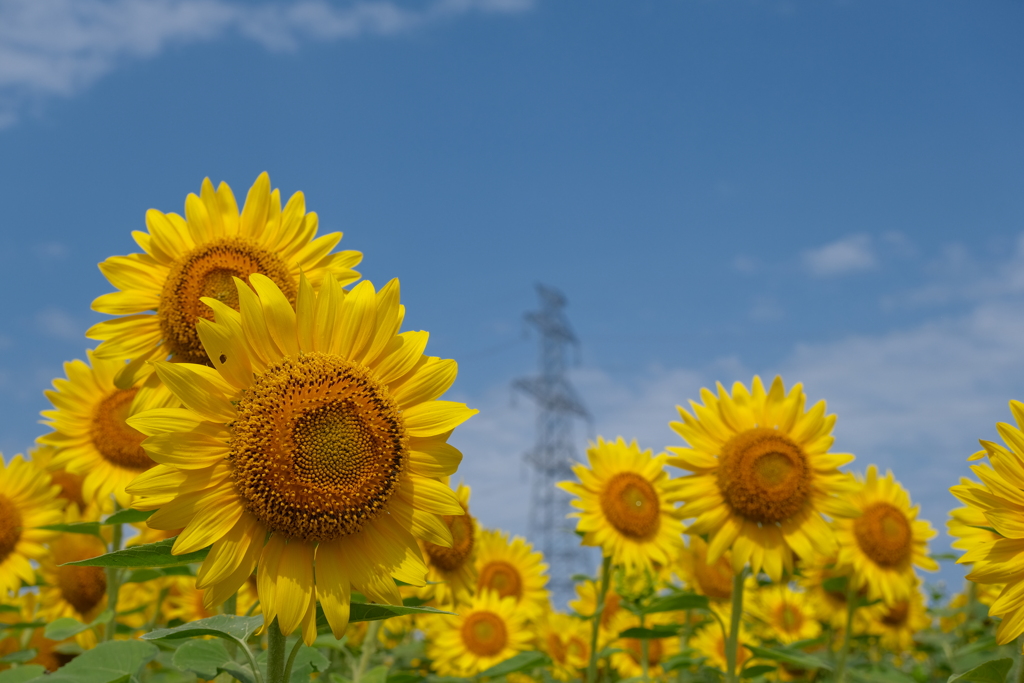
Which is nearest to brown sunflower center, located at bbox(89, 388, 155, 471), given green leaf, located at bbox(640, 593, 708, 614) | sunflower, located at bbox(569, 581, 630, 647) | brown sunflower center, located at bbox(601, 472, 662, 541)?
green leaf, located at bbox(640, 593, 708, 614)

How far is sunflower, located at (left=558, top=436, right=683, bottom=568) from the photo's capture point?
586 centimetres

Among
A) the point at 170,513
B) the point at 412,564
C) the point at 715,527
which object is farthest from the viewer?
the point at 715,527

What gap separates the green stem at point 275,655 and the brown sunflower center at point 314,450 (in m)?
0.29

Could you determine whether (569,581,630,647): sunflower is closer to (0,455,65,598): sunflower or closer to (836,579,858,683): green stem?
(836,579,858,683): green stem

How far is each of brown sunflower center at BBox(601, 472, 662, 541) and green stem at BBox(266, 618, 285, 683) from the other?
3.71 metres

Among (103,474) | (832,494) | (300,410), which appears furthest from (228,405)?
(832,494)

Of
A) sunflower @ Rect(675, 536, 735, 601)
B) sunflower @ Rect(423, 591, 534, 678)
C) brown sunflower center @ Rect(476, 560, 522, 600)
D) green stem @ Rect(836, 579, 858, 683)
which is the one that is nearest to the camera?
green stem @ Rect(836, 579, 858, 683)

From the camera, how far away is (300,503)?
2426 mm

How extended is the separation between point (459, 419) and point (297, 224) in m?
1.45

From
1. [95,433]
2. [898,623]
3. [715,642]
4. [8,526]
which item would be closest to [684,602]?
[715,642]

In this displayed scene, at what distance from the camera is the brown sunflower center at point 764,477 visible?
185 inches

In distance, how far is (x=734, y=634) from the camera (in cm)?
445

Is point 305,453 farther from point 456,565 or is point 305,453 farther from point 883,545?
point 883,545

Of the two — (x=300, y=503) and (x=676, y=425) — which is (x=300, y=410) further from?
(x=676, y=425)
